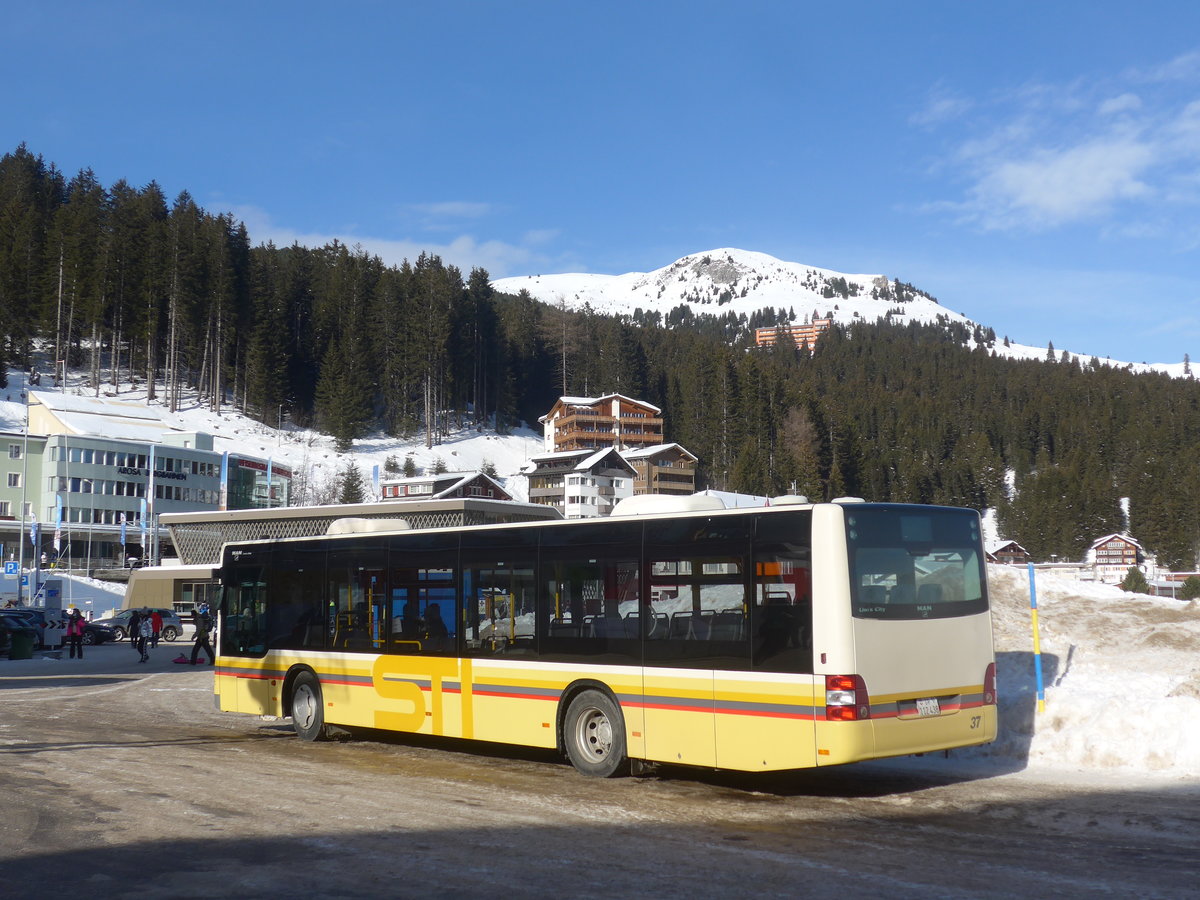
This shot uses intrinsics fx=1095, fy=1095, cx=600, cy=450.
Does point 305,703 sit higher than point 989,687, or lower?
lower

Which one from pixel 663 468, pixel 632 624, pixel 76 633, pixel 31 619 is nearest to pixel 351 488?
pixel 663 468

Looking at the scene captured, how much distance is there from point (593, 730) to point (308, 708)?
5331mm

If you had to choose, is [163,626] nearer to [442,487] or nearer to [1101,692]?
[1101,692]

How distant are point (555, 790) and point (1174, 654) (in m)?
14.7

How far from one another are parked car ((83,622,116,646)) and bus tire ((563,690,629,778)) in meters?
43.1

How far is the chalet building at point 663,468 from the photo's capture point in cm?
12206

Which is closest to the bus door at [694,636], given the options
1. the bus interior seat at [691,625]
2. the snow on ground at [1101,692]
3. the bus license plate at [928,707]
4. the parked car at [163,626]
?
the bus interior seat at [691,625]

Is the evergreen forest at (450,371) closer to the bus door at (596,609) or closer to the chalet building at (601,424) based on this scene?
the chalet building at (601,424)

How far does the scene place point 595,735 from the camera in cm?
1177

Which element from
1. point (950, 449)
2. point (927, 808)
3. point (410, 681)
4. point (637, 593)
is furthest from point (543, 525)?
point (950, 449)

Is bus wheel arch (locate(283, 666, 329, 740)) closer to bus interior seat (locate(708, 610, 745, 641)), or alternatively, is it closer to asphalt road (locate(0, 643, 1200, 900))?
asphalt road (locate(0, 643, 1200, 900))

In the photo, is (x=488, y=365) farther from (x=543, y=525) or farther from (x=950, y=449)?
(x=543, y=525)

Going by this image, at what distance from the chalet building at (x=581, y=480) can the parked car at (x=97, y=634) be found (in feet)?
215

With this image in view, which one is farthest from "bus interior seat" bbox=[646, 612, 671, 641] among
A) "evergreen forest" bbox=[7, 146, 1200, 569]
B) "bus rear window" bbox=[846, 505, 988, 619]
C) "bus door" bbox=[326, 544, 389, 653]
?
"evergreen forest" bbox=[7, 146, 1200, 569]
